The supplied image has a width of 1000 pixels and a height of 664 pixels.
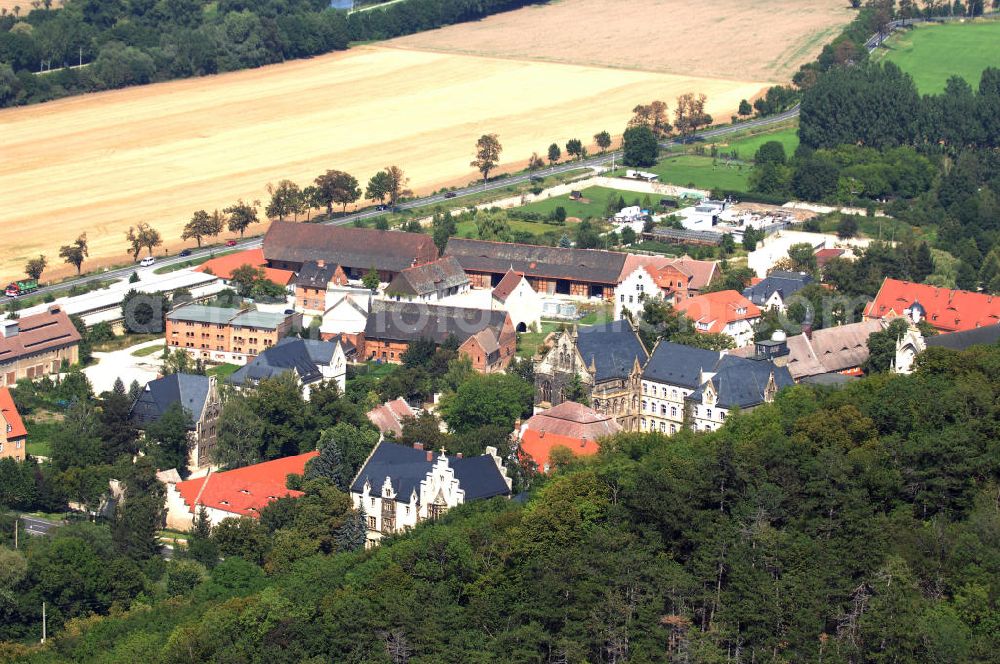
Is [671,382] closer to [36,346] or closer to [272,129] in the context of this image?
[36,346]

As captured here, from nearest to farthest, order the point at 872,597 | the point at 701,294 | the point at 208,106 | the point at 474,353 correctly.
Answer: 1. the point at 872,597
2. the point at 474,353
3. the point at 701,294
4. the point at 208,106

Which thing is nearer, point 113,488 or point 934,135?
point 113,488

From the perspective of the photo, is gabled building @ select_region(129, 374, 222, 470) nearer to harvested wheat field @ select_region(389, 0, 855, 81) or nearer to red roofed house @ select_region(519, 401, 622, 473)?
red roofed house @ select_region(519, 401, 622, 473)

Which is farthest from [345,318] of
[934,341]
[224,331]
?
[934,341]

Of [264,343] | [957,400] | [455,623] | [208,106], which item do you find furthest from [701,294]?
[208,106]

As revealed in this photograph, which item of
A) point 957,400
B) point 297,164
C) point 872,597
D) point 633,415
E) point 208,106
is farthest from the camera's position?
point 208,106

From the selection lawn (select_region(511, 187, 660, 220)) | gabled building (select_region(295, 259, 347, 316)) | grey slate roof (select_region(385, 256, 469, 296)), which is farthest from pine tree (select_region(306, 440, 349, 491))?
lawn (select_region(511, 187, 660, 220))

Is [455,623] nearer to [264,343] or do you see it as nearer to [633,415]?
[633,415]
